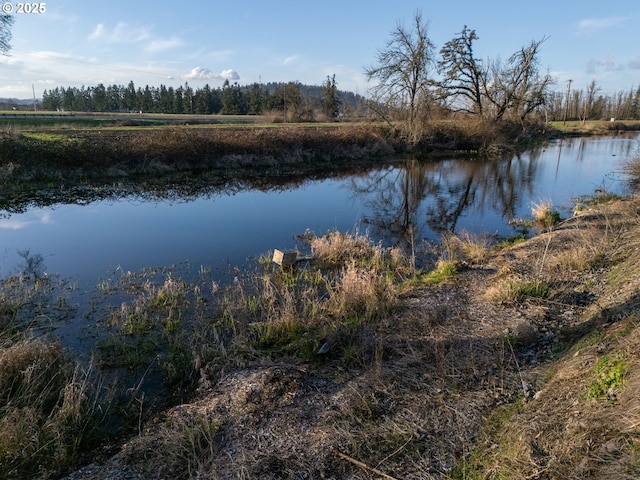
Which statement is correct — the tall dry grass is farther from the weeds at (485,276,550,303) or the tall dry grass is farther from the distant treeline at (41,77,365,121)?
the distant treeline at (41,77,365,121)

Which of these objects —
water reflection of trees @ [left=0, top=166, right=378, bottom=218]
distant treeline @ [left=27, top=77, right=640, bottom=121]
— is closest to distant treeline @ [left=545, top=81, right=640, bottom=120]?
distant treeline @ [left=27, top=77, right=640, bottom=121]

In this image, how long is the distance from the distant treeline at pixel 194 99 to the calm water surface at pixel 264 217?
42.4 m

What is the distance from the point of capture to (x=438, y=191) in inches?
832

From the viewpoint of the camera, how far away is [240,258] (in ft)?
35.7

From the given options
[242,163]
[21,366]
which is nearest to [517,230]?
[21,366]

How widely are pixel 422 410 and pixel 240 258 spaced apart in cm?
748

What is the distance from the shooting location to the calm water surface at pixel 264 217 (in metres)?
11.0

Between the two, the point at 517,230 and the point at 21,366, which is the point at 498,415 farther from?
the point at 517,230

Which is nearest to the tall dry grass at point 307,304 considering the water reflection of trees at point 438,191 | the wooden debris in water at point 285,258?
the wooden debris in water at point 285,258

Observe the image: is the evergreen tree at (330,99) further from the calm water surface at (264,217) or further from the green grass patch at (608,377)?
the green grass patch at (608,377)

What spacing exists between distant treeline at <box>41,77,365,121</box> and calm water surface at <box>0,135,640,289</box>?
139ft

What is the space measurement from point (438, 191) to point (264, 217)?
398 inches

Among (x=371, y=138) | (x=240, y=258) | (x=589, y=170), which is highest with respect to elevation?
(x=371, y=138)

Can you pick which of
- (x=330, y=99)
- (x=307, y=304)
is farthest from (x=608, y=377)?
(x=330, y=99)
